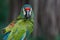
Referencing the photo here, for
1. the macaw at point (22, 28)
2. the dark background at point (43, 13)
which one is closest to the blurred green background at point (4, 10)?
the dark background at point (43, 13)

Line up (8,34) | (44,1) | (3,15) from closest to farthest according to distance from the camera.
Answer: (8,34) → (3,15) → (44,1)

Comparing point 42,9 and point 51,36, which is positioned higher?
point 42,9

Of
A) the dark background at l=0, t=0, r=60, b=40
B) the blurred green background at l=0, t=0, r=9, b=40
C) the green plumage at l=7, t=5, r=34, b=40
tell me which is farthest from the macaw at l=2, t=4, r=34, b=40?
the dark background at l=0, t=0, r=60, b=40

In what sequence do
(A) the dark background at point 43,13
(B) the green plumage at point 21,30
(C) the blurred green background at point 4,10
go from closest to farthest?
(B) the green plumage at point 21,30, (C) the blurred green background at point 4,10, (A) the dark background at point 43,13

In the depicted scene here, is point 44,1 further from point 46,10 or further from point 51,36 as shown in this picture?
point 51,36

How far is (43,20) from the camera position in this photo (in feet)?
7.22

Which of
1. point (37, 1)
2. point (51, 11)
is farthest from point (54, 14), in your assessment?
point (37, 1)

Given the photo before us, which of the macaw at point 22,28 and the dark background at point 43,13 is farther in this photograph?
the dark background at point 43,13

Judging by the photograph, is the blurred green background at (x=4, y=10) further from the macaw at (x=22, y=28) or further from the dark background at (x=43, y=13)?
the macaw at (x=22, y=28)

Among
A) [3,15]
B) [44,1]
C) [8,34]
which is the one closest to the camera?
[8,34]

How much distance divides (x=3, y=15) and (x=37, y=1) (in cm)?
35

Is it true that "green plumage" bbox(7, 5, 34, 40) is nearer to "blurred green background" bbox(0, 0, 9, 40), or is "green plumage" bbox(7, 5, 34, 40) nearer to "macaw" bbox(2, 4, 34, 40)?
→ "macaw" bbox(2, 4, 34, 40)

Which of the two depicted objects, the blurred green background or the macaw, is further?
the blurred green background

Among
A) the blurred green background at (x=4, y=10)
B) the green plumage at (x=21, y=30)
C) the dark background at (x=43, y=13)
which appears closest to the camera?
the green plumage at (x=21, y=30)
